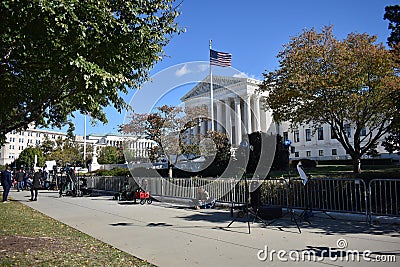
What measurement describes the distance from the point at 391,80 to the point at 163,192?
13.1 metres

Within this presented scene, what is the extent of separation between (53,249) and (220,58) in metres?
23.8

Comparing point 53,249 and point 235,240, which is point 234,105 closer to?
point 235,240

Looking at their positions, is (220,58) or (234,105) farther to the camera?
(234,105)

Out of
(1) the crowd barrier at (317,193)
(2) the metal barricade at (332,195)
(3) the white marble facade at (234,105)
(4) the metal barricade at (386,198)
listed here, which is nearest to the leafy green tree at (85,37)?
(1) the crowd barrier at (317,193)

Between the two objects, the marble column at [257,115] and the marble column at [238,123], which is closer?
the marble column at [257,115]

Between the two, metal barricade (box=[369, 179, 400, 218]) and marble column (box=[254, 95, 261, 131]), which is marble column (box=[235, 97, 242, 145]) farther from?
metal barricade (box=[369, 179, 400, 218])

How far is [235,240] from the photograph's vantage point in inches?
321

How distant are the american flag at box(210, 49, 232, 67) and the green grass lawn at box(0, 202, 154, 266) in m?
20.8

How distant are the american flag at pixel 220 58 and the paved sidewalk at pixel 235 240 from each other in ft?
60.5

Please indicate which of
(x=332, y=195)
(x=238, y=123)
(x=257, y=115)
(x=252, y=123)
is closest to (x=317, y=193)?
Result: (x=332, y=195)

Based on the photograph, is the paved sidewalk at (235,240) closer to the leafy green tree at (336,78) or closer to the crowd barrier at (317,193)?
the crowd barrier at (317,193)

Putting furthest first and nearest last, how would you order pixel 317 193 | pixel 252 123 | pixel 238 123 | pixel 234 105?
pixel 252 123 → pixel 234 105 → pixel 238 123 → pixel 317 193

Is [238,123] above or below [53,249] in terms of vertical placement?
above

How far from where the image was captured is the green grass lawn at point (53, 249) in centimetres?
626
